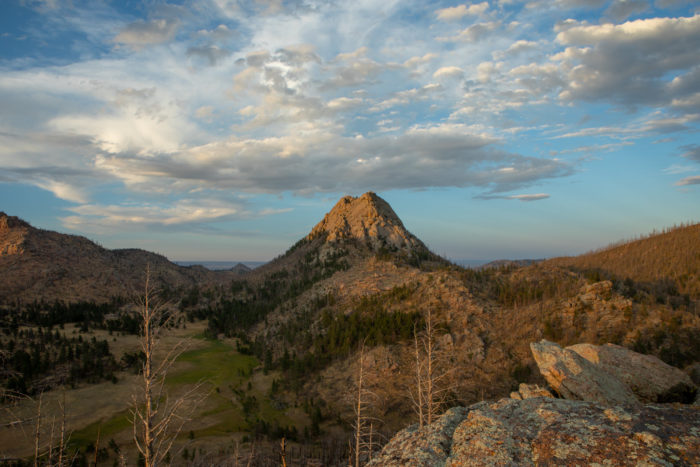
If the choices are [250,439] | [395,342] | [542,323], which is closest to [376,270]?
[395,342]

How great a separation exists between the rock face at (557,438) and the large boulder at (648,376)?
1168 cm

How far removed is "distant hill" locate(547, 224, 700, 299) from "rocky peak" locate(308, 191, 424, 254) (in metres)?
24.8

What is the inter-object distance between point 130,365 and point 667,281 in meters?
53.0

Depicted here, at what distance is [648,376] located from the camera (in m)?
14.9

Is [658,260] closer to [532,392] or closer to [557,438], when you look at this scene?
[532,392]

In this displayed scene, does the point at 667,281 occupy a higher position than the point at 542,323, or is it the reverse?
the point at 667,281

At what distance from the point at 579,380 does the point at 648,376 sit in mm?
4922

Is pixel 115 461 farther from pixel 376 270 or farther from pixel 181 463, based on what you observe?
pixel 376 270

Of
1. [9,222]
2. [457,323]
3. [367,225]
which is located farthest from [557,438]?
[9,222]

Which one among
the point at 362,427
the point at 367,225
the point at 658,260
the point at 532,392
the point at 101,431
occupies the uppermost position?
the point at 367,225

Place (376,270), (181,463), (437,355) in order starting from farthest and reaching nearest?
(376,270) < (437,355) < (181,463)

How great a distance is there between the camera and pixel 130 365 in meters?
37.8

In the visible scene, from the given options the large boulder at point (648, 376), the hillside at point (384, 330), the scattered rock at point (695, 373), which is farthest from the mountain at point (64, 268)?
the scattered rock at point (695, 373)

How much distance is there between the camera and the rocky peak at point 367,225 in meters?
59.2
